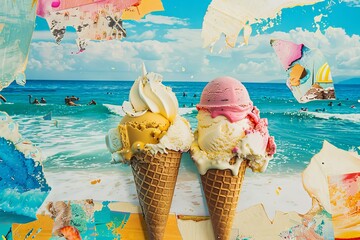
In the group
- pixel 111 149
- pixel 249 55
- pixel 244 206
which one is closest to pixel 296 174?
pixel 244 206

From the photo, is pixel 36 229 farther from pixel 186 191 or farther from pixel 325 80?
pixel 325 80

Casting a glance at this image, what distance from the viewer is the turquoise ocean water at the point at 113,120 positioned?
119 inches

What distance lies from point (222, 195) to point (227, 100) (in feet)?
1.72

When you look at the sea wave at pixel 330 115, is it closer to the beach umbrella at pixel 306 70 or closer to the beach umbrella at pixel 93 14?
the beach umbrella at pixel 306 70

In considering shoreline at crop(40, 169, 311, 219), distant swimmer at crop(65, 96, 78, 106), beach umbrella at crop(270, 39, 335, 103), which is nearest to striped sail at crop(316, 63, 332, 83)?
beach umbrella at crop(270, 39, 335, 103)

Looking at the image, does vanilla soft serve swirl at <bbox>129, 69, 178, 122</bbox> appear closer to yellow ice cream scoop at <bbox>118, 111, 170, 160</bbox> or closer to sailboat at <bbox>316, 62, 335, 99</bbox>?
yellow ice cream scoop at <bbox>118, 111, 170, 160</bbox>

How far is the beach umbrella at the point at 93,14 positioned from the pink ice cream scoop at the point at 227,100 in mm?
925

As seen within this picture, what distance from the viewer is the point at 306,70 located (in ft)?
9.70

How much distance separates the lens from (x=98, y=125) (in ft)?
10.7

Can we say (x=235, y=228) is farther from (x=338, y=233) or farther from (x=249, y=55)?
(x=249, y=55)

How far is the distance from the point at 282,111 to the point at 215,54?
64 centimetres

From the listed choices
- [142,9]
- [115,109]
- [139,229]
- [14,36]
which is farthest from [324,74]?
[14,36]

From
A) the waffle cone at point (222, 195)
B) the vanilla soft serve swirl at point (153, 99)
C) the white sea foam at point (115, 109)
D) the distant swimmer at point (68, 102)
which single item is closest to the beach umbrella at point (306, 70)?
the waffle cone at point (222, 195)

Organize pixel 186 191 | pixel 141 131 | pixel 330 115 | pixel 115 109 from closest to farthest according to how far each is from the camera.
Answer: pixel 141 131 < pixel 186 191 < pixel 330 115 < pixel 115 109
